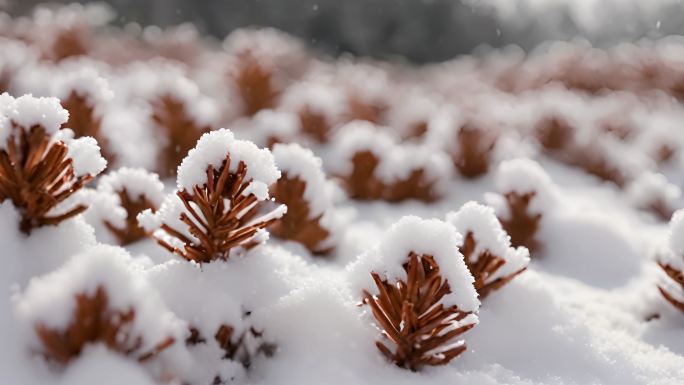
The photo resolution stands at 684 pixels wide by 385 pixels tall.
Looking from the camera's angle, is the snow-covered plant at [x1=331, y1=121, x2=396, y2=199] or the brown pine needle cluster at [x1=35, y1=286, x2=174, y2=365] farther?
the snow-covered plant at [x1=331, y1=121, x2=396, y2=199]

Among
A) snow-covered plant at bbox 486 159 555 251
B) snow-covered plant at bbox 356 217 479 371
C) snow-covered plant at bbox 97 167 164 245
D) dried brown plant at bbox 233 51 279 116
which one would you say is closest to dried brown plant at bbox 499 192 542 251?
snow-covered plant at bbox 486 159 555 251

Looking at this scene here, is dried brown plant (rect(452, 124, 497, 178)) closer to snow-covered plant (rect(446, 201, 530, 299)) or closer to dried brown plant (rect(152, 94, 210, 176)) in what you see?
dried brown plant (rect(152, 94, 210, 176))

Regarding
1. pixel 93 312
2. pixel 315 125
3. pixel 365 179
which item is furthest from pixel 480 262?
pixel 315 125

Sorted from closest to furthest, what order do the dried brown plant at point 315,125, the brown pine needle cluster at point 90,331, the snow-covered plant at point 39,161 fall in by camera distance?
the brown pine needle cluster at point 90,331
the snow-covered plant at point 39,161
the dried brown plant at point 315,125

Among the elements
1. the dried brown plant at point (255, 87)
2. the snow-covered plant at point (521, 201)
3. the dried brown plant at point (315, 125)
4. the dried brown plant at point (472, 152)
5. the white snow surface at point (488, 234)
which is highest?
the dried brown plant at point (255, 87)

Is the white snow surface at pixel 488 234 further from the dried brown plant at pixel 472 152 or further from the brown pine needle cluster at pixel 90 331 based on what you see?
the dried brown plant at pixel 472 152

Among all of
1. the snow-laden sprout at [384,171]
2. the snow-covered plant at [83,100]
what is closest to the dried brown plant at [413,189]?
the snow-laden sprout at [384,171]

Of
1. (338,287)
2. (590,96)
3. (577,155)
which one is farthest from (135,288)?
(590,96)
